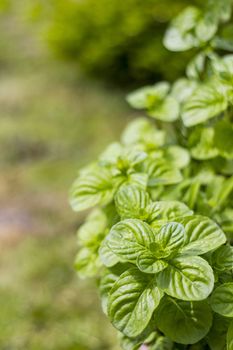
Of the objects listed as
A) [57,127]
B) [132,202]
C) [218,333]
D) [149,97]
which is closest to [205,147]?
[149,97]

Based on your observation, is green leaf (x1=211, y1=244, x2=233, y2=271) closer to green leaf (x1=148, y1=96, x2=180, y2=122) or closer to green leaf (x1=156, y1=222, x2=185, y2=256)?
green leaf (x1=156, y1=222, x2=185, y2=256)

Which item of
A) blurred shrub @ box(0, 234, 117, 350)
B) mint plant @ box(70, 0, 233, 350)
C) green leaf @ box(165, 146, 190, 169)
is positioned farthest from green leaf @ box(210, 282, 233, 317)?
blurred shrub @ box(0, 234, 117, 350)

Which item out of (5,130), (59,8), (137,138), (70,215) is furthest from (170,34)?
(59,8)

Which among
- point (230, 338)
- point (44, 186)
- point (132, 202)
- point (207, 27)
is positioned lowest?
point (230, 338)

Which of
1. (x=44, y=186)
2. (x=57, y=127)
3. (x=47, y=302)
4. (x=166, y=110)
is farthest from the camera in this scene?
(x=57, y=127)

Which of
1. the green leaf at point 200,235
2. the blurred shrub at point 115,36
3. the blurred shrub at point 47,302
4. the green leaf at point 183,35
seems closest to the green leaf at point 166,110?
the green leaf at point 183,35

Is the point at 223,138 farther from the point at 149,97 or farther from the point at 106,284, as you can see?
the point at 106,284

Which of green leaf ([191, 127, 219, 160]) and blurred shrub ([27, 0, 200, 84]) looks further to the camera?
blurred shrub ([27, 0, 200, 84])
